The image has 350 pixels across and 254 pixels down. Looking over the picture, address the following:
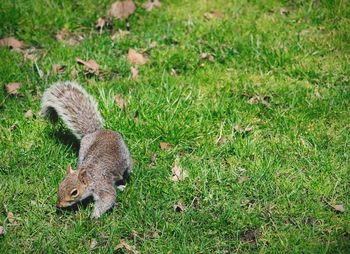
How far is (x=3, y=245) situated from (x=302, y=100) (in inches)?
100

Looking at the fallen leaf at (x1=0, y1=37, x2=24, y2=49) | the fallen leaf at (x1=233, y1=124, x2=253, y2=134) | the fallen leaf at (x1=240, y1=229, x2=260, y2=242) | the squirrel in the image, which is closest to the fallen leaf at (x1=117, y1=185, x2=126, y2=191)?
the squirrel

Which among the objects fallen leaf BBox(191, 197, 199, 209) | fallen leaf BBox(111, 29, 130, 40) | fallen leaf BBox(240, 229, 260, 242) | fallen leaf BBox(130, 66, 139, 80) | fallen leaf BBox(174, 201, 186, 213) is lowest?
fallen leaf BBox(240, 229, 260, 242)

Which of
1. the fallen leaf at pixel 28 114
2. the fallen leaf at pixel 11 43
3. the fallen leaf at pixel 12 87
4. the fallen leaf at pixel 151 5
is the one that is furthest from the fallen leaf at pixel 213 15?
the fallen leaf at pixel 28 114

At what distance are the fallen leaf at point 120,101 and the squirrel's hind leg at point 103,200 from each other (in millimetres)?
996

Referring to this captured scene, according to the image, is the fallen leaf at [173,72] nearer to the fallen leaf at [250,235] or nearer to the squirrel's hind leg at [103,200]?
the squirrel's hind leg at [103,200]

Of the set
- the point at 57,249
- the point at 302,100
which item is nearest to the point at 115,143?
the point at 57,249

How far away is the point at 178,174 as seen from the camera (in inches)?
164

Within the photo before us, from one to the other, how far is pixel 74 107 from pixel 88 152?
0.37m

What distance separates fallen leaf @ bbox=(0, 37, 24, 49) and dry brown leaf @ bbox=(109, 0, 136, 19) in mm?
931

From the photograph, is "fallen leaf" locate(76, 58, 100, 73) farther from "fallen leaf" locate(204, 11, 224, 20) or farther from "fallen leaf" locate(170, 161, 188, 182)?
"fallen leaf" locate(170, 161, 188, 182)

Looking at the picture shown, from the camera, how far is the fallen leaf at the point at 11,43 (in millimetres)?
5421

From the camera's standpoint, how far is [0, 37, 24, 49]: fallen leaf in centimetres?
542

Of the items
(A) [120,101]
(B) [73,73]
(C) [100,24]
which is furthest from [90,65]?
(C) [100,24]

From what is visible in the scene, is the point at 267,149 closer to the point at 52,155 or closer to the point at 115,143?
the point at 115,143
